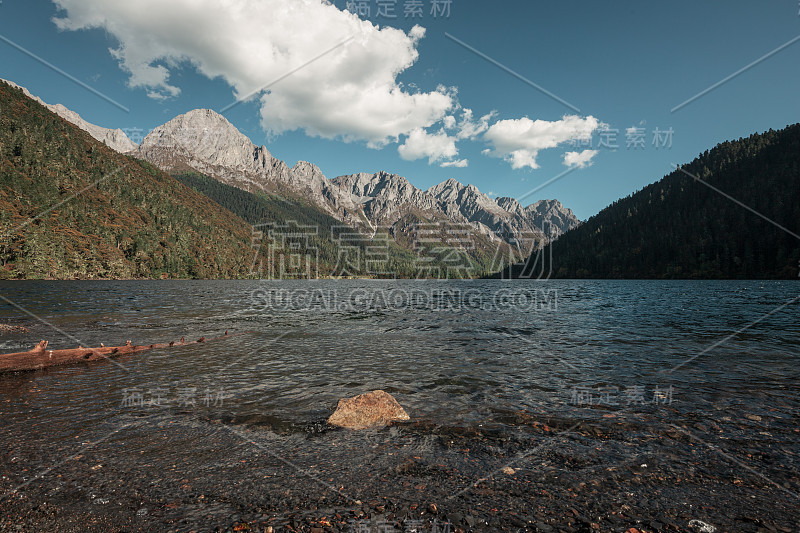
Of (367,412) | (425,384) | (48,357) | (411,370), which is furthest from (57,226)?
(367,412)

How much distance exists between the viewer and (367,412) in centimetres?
1242

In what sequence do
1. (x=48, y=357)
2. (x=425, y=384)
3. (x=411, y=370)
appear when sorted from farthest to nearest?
(x=411, y=370) → (x=48, y=357) → (x=425, y=384)

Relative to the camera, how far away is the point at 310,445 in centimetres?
1042

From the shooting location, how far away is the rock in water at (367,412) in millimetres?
12133

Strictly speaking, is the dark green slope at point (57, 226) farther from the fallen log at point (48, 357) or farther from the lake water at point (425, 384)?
the fallen log at point (48, 357)

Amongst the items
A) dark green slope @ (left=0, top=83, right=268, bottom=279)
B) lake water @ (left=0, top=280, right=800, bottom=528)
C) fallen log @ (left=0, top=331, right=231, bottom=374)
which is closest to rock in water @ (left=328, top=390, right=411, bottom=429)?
lake water @ (left=0, top=280, right=800, bottom=528)

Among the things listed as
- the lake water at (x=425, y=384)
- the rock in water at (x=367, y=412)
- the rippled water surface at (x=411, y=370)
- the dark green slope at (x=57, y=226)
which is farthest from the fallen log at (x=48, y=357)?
the dark green slope at (x=57, y=226)

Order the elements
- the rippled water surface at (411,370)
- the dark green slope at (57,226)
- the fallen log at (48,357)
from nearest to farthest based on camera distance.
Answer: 1. the rippled water surface at (411,370)
2. the fallen log at (48,357)
3. the dark green slope at (57,226)

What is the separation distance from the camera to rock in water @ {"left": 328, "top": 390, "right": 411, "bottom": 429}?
39.8ft

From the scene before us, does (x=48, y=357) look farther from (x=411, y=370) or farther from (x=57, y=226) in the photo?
(x=57, y=226)

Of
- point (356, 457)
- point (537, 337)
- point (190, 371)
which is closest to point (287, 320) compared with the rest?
point (190, 371)

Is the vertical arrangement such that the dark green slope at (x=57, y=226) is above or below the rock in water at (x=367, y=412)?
above

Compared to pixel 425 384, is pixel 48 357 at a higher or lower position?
higher

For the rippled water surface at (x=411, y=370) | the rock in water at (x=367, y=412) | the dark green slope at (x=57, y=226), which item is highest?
the dark green slope at (x=57, y=226)
